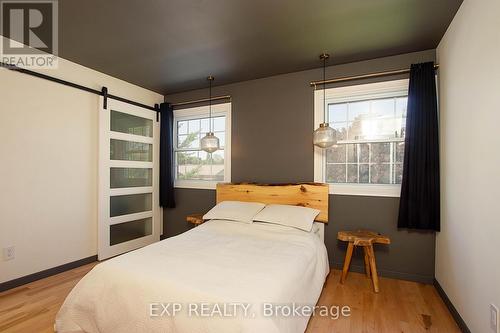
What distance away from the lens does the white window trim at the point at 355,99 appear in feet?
8.95

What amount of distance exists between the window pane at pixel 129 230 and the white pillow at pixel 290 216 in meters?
2.02

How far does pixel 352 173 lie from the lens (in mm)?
2957

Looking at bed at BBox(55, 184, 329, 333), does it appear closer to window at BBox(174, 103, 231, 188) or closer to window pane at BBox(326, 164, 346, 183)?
window pane at BBox(326, 164, 346, 183)

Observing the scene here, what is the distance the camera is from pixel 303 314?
1.71 meters

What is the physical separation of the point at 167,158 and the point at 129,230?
120cm

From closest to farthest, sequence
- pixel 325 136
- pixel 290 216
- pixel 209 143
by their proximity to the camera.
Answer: pixel 325 136 < pixel 290 216 < pixel 209 143

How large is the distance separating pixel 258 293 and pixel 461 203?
1770 millimetres

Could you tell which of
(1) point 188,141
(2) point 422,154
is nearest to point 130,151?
(1) point 188,141

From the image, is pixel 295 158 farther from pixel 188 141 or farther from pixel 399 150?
pixel 188 141

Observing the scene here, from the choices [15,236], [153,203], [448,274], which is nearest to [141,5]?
[15,236]

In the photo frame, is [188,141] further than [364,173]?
Yes

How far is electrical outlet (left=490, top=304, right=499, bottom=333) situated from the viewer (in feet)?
4.66

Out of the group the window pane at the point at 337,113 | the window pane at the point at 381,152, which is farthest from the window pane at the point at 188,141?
the window pane at the point at 381,152

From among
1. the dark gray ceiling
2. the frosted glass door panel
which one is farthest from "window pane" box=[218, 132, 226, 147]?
the frosted glass door panel
